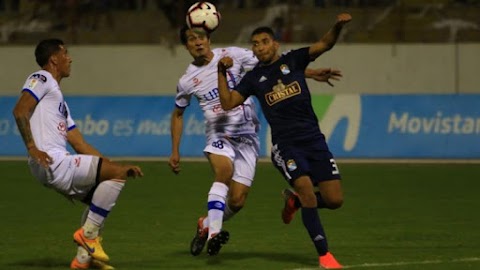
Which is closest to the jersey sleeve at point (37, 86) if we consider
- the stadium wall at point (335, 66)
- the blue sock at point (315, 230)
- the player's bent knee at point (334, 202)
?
the blue sock at point (315, 230)

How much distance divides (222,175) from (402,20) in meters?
16.7

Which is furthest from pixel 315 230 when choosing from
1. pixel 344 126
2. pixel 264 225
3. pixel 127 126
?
pixel 127 126

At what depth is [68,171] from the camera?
9.59 metres

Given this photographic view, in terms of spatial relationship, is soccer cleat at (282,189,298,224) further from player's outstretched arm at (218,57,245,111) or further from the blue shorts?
player's outstretched arm at (218,57,245,111)

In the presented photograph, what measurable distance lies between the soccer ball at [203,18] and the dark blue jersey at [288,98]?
107 cm

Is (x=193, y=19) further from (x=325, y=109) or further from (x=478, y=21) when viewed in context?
(x=478, y=21)

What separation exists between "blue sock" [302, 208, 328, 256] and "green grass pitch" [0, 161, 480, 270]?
22 cm

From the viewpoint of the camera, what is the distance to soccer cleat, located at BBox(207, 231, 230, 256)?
10.5m

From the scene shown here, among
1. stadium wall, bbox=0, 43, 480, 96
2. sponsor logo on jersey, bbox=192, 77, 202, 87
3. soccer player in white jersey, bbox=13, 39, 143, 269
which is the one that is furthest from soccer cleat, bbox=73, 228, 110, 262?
stadium wall, bbox=0, 43, 480, 96

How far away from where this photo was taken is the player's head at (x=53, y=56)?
10008 millimetres

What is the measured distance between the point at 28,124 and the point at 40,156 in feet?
1.13

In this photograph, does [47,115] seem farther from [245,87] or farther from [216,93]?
[216,93]

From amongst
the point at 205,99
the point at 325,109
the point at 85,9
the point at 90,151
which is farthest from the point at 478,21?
the point at 90,151

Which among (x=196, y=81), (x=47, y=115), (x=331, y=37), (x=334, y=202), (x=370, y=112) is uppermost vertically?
(x=331, y=37)
